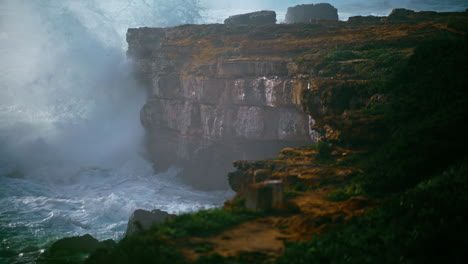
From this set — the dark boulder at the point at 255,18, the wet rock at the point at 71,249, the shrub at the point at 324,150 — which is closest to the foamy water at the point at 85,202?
the wet rock at the point at 71,249

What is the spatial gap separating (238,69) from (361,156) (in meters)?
15.8

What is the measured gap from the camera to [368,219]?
315 inches

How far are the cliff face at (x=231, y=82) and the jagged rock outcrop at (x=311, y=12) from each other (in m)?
16.5

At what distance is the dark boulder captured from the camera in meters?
43.4

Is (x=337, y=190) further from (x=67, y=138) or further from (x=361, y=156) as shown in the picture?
(x=67, y=138)

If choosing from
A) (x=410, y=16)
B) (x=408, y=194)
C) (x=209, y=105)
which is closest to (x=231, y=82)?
(x=209, y=105)

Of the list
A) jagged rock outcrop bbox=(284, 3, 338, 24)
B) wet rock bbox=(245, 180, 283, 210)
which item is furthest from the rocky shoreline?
jagged rock outcrop bbox=(284, 3, 338, 24)

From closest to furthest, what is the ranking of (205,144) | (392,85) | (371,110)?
(371,110) → (392,85) → (205,144)

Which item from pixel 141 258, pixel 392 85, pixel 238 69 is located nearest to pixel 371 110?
pixel 392 85

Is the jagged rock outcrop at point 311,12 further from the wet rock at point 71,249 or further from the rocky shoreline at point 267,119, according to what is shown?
the wet rock at point 71,249

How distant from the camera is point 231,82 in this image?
2719cm

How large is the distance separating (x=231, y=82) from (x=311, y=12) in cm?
2991

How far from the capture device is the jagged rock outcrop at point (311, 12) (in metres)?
51.8

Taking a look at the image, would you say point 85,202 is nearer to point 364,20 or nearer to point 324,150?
point 324,150
